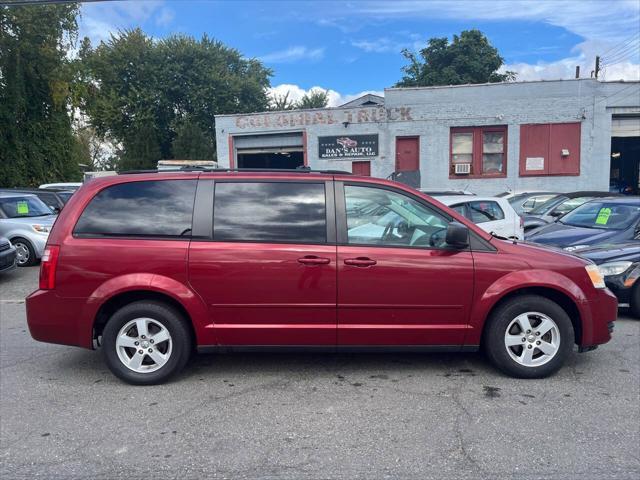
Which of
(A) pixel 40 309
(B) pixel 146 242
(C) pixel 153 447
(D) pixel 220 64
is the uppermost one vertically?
(D) pixel 220 64

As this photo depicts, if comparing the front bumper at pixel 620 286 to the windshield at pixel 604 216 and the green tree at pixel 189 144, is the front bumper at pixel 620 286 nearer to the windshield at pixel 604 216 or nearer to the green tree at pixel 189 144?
the windshield at pixel 604 216

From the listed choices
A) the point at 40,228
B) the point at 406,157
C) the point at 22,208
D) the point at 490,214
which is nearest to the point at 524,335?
the point at 490,214

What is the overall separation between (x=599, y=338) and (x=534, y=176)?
1865 centimetres

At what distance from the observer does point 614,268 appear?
6246 millimetres

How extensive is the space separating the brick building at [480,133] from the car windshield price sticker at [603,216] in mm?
12042

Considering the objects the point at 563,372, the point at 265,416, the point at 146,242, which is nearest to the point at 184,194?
the point at 146,242

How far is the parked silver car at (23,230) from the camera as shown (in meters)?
10.6

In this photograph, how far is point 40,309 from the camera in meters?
4.21

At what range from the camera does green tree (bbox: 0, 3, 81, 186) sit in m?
20.7

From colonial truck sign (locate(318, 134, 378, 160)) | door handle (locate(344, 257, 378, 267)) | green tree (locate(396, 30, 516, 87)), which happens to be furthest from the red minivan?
green tree (locate(396, 30, 516, 87))

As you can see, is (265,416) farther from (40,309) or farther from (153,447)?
(40,309)

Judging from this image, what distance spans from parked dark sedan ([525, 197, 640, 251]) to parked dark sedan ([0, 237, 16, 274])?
8.93 meters

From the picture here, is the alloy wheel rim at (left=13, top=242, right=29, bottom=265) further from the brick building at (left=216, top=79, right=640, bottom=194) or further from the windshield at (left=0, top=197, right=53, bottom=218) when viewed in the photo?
the brick building at (left=216, top=79, right=640, bottom=194)

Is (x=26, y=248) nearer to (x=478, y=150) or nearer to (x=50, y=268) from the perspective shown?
(x=50, y=268)
